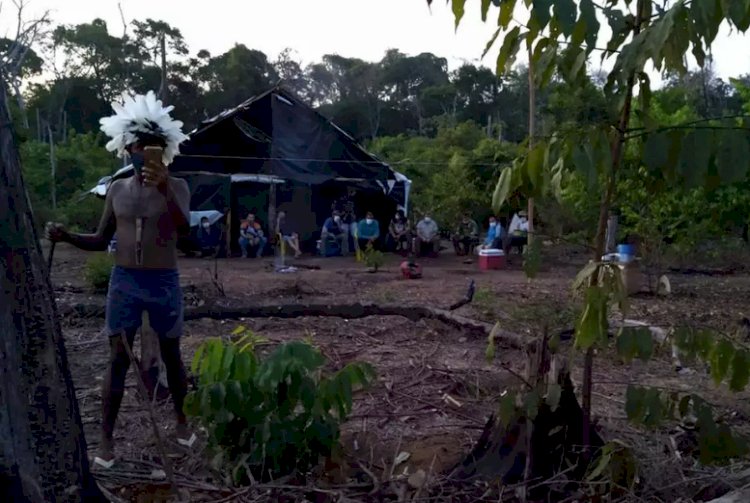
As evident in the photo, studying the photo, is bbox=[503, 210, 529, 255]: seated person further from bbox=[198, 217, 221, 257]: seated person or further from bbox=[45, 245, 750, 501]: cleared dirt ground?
bbox=[198, 217, 221, 257]: seated person

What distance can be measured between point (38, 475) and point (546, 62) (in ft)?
6.84

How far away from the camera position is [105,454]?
12.3 ft

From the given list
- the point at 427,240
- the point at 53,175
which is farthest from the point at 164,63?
the point at 427,240

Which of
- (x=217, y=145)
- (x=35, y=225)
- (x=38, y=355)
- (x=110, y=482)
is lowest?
(x=110, y=482)

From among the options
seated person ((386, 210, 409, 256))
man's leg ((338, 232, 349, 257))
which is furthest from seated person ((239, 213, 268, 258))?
seated person ((386, 210, 409, 256))

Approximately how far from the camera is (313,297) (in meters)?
10.6

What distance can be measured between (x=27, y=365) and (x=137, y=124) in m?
1.89

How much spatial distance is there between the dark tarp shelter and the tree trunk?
51.5ft

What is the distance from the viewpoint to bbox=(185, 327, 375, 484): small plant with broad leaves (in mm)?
3125

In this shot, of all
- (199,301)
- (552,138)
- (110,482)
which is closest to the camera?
(552,138)

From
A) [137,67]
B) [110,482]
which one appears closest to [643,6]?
[110,482]

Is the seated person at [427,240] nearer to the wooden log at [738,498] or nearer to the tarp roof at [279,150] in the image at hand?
the tarp roof at [279,150]

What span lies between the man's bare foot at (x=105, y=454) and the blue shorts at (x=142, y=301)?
51 cm

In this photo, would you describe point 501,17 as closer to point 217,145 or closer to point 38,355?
point 38,355
